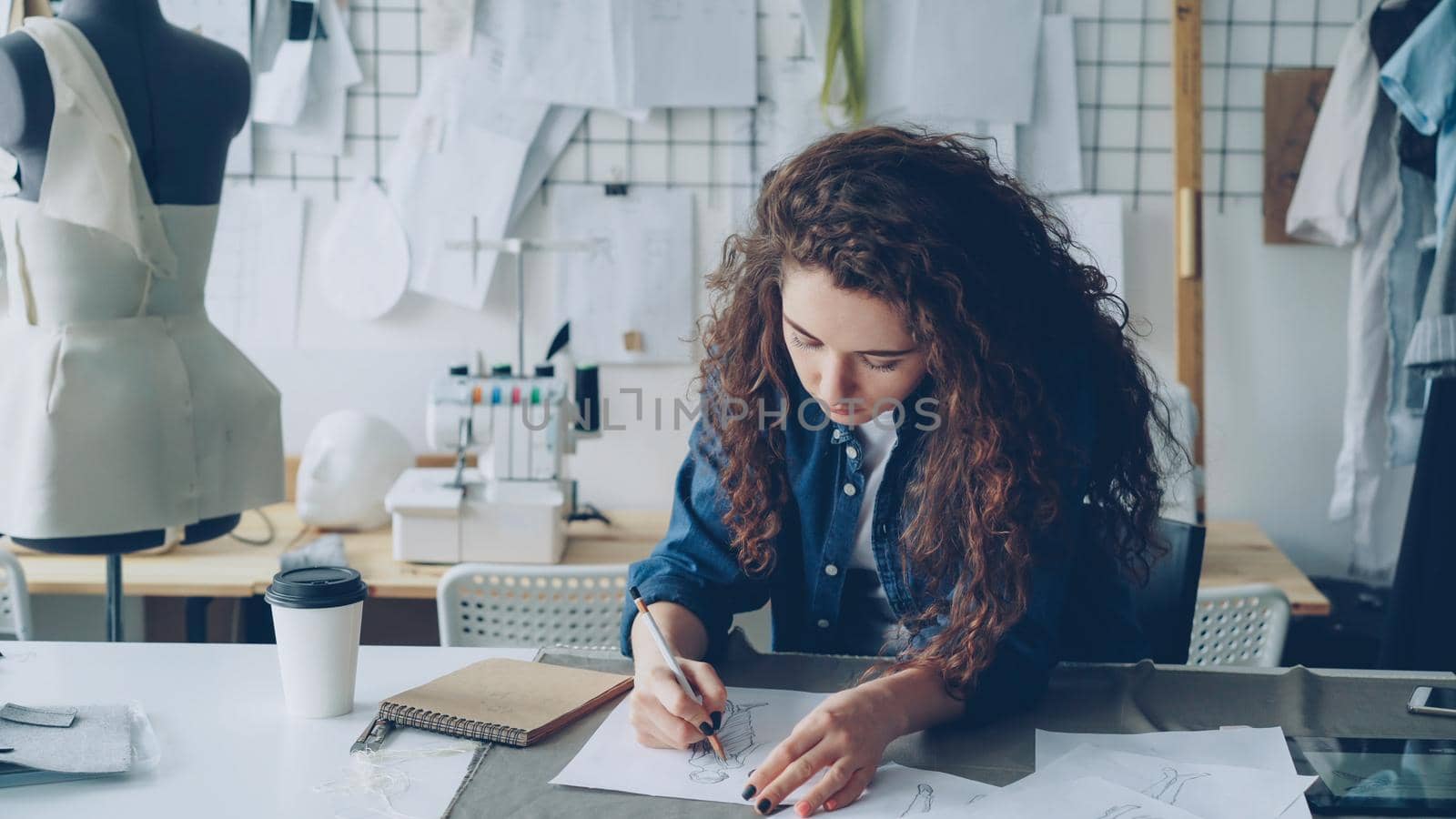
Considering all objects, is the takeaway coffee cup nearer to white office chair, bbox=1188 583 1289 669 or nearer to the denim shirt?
the denim shirt

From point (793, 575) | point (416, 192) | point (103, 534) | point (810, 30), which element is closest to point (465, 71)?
point (416, 192)

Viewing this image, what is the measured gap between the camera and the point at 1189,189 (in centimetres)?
249

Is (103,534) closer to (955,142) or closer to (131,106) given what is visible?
(131,106)

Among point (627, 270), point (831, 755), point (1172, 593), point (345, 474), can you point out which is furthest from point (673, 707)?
point (627, 270)

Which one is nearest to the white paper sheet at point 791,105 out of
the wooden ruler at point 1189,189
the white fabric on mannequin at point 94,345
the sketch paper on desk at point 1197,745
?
the wooden ruler at point 1189,189

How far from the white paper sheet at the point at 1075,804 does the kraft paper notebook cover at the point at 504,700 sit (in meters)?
0.36

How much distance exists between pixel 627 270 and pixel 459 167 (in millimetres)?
417

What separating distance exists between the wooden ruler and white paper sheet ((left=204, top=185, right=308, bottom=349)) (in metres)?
1.83

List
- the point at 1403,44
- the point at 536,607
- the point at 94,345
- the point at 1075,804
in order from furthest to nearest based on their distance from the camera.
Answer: the point at 1403,44, the point at 536,607, the point at 94,345, the point at 1075,804

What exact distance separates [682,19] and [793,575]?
5.02 feet

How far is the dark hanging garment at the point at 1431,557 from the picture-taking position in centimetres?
204

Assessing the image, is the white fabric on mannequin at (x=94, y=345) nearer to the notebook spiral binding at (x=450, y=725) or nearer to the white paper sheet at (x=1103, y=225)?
the notebook spiral binding at (x=450, y=725)

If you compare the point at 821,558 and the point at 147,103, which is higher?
the point at 147,103

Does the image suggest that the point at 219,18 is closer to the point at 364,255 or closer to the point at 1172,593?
the point at 364,255
